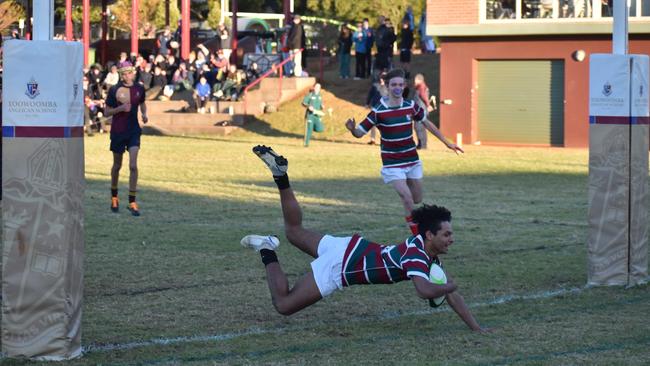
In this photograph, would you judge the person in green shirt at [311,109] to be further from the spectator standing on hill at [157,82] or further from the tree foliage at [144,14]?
the tree foliage at [144,14]

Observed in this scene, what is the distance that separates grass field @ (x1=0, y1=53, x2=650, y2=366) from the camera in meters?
8.57

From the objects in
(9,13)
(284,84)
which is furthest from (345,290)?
(9,13)

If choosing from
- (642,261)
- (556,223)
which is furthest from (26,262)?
(556,223)

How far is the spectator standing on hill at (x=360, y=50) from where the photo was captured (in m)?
42.9

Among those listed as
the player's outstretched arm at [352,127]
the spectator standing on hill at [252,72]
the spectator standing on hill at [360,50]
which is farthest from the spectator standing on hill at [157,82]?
the player's outstretched arm at [352,127]

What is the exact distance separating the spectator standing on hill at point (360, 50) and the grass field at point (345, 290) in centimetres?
1930

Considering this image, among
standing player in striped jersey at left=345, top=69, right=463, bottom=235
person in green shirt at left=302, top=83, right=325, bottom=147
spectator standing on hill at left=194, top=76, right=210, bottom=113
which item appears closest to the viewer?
standing player in striped jersey at left=345, top=69, right=463, bottom=235

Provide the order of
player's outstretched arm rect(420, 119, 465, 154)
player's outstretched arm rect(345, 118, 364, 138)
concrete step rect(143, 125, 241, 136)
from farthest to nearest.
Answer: concrete step rect(143, 125, 241, 136)
player's outstretched arm rect(420, 119, 465, 154)
player's outstretched arm rect(345, 118, 364, 138)

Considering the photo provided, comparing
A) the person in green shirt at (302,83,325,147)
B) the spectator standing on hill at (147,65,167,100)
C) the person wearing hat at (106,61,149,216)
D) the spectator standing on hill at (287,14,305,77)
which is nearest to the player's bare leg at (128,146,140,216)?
the person wearing hat at (106,61,149,216)

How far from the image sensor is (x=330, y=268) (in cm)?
913

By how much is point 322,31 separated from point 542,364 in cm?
5237

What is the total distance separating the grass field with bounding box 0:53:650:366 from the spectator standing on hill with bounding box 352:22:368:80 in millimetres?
19298

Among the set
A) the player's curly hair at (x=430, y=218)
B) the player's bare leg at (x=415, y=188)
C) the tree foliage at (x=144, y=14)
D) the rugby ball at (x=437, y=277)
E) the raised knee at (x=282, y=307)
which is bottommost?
the raised knee at (x=282, y=307)

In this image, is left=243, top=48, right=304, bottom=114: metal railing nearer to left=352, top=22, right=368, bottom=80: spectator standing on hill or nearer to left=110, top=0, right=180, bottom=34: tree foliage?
left=352, top=22, right=368, bottom=80: spectator standing on hill
